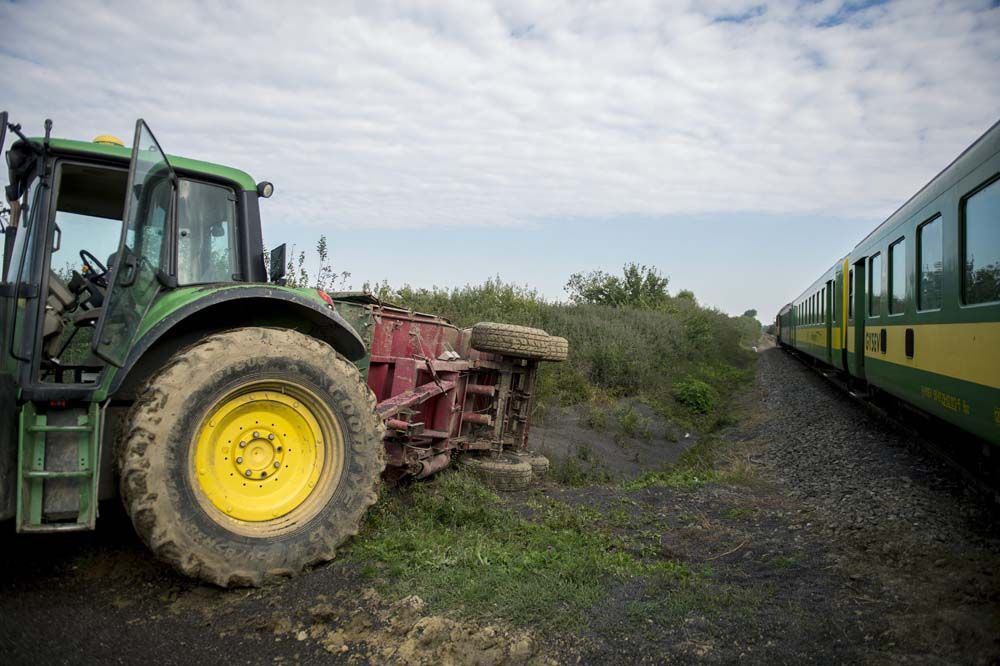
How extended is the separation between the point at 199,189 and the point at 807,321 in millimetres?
20433

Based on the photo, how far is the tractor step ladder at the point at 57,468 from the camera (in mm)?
3145

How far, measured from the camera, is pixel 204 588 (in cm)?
352

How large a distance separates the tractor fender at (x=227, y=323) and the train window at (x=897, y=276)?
22.5 feet

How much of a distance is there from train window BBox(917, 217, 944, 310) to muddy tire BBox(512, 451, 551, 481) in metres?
4.22

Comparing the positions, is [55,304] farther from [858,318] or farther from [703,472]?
[858,318]

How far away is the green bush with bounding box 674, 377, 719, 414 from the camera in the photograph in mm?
15453

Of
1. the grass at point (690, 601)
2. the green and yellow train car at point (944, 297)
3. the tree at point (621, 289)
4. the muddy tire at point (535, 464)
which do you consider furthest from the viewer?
the tree at point (621, 289)

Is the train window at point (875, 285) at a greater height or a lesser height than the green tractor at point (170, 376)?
greater

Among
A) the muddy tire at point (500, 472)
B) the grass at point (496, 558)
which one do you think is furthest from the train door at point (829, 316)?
the grass at point (496, 558)

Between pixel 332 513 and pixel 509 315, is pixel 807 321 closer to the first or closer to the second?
pixel 509 315

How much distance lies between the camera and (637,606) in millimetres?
3352

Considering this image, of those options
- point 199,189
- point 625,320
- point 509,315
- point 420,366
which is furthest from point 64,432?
point 625,320

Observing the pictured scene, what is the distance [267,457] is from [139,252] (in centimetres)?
141

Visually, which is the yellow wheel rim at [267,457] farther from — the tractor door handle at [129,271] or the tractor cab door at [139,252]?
the tractor door handle at [129,271]
